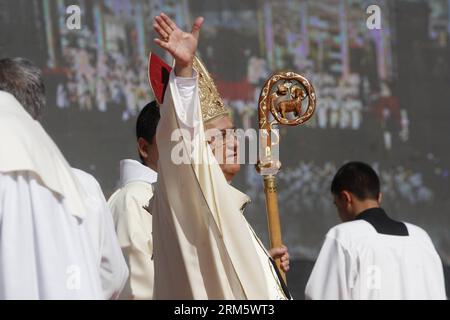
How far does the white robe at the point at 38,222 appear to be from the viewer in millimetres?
3789

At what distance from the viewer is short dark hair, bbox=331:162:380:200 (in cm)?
575

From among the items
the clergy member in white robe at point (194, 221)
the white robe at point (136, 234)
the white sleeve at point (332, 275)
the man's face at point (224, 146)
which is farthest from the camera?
the white sleeve at point (332, 275)

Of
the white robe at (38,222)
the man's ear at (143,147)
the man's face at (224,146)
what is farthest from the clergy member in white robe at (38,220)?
the man's ear at (143,147)

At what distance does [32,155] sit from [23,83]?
0.28m

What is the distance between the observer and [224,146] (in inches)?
183

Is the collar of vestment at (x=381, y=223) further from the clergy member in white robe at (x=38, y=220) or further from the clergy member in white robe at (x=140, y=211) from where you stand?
the clergy member in white robe at (x=38, y=220)

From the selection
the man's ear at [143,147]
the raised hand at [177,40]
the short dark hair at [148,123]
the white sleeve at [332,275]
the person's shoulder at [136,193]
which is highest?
the raised hand at [177,40]

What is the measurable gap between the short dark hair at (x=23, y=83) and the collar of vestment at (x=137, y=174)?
3.81ft

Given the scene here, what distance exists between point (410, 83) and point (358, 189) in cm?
410

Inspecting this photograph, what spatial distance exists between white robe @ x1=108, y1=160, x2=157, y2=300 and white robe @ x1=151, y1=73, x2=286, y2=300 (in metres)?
0.59

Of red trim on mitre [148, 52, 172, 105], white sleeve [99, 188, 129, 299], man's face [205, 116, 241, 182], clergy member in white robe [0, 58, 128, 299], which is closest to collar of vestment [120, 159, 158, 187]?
man's face [205, 116, 241, 182]

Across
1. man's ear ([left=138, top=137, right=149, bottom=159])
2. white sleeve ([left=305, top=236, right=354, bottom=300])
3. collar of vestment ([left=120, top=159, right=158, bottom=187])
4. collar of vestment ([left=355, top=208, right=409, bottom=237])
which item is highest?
man's ear ([left=138, top=137, right=149, bottom=159])

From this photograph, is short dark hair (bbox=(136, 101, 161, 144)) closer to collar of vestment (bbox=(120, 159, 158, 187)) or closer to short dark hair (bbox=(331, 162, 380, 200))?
collar of vestment (bbox=(120, 159, 158, 187))

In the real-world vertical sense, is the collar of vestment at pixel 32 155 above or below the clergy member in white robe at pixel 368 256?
above
